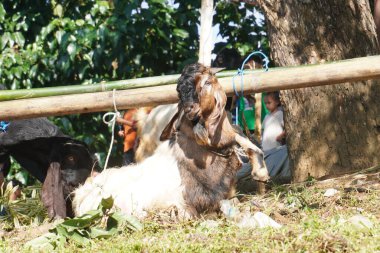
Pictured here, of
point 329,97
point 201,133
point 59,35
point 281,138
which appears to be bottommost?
point 281,138

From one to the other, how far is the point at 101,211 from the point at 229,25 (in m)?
6.15

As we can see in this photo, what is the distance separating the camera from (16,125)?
22.9ft

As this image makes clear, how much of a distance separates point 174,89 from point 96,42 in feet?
16.3

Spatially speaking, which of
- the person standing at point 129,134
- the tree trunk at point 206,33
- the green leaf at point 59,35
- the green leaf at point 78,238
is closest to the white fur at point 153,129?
the person standing at point 129,134

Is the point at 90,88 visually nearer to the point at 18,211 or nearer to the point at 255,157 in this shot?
the point at 255,157

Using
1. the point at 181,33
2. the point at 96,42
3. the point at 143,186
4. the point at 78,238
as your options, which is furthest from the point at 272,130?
the point at 78,238

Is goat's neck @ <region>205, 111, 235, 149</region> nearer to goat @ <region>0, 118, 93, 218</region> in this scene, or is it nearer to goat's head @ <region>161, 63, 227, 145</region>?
goat's head @ <region>161, 63, 227, 145</region>

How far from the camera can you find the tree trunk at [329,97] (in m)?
6.95

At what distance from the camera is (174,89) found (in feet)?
19.1

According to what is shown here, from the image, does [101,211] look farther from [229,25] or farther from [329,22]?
[229,25]

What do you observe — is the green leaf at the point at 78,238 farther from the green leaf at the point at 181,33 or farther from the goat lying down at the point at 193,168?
the green leaf at the point at 181,33

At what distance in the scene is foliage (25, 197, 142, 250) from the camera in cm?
530

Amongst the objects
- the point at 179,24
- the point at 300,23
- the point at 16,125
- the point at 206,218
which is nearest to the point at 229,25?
the point at 179,24

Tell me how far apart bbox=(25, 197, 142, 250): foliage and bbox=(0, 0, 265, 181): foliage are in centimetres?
499
